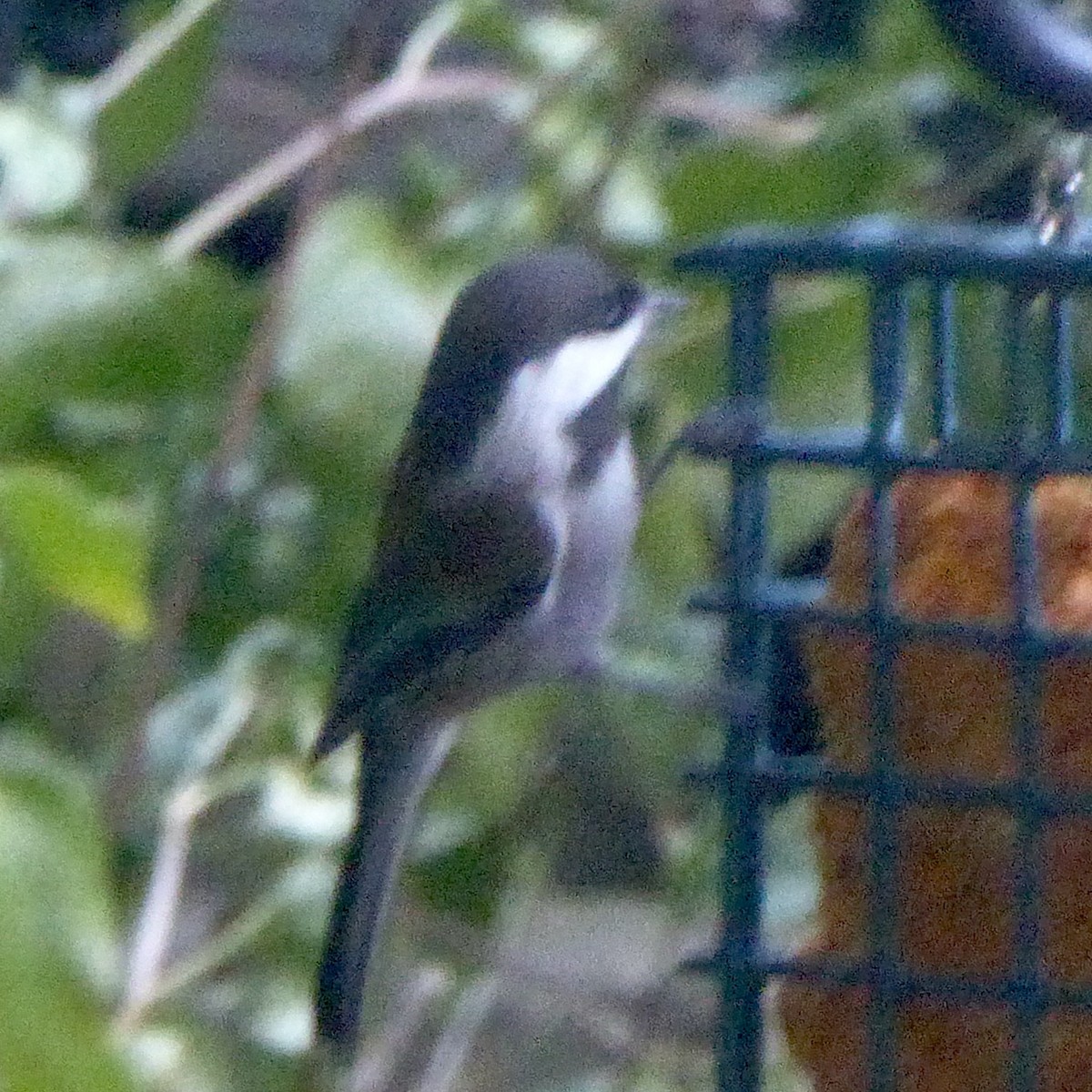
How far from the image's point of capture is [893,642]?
728mm

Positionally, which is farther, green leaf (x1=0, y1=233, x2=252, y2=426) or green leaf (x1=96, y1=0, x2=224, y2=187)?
green leaf (x1=96, y1=0, x2=224, y2=187)

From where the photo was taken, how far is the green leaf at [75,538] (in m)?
0.73

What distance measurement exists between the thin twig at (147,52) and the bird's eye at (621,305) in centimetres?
33

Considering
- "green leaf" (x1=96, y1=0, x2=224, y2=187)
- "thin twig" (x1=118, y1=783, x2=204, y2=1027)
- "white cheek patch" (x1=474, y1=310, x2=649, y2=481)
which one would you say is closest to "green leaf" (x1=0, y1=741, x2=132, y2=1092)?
"thin twig" (x1=118, y1=783, x2=204, y2=1027)

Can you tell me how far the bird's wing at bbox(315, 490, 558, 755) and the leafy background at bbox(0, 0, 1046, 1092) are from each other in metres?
0.07

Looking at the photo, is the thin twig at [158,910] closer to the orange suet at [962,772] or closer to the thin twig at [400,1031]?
the thin twig at [400,1031]

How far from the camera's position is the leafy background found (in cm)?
93

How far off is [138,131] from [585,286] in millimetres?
366

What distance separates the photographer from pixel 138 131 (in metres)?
1.09

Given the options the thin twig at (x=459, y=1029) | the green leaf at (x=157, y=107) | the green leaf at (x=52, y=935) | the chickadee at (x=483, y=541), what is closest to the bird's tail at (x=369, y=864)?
the chickadee at (x=483, y=541)

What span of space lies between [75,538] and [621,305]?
266 millimetres

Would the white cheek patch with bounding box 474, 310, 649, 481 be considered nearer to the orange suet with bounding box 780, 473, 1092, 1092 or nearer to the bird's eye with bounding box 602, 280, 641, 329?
the bird's eye with bounding box 602, 280, 641, 329

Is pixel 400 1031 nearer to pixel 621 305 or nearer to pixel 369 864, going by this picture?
pixel 369 864

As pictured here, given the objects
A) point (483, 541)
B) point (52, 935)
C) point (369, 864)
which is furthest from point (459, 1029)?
point (52, 935)
